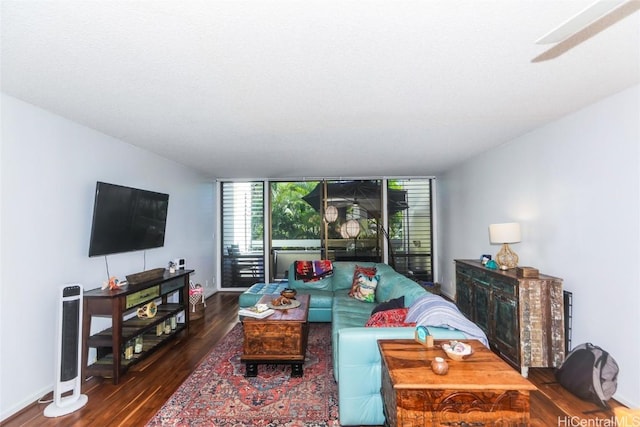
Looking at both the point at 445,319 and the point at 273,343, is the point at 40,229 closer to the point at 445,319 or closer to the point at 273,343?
the point at 273,343

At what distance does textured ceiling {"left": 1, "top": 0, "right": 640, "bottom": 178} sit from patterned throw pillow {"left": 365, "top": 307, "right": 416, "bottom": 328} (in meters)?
1.76

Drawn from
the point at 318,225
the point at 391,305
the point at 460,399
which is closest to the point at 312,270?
the point at 318,225

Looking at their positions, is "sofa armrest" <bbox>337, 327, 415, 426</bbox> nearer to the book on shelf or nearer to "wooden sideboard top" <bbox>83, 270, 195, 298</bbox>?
the book on shelf

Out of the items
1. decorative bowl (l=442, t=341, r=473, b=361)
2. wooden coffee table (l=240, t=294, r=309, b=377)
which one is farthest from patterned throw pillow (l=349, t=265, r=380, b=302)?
decorative bowl (l=442, t=341, r=473, b=361)

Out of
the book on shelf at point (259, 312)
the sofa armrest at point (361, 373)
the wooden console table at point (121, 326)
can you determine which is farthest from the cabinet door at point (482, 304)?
the wooden console table at point (121, 326)

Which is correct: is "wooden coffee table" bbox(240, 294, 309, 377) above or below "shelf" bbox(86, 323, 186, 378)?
above

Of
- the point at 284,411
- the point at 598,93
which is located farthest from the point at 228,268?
the point at 598,93

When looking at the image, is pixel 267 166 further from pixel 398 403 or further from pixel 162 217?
pixel 398 403

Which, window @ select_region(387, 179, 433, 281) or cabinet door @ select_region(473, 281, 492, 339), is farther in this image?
window @ select_region(387, 179, 433, 281)

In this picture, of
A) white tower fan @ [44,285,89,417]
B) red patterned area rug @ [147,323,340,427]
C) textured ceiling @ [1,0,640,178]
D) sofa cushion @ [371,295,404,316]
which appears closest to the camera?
textured ceiling @ [1,0,640,178]

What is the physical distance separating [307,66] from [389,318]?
6.60ft

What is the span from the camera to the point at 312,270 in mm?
4770

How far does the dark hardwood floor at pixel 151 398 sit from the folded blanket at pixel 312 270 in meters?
1.68

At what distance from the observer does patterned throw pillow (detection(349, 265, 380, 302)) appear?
12.9 ft
